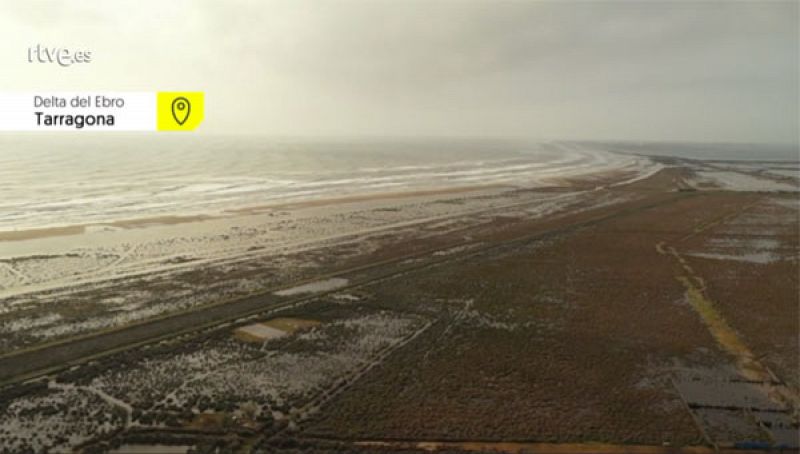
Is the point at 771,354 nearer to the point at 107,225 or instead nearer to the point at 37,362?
the point at 37,362

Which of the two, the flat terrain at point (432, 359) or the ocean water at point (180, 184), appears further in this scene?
the ocean water at point (180, 184)

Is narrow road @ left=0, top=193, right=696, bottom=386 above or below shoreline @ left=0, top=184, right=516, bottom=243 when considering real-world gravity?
below

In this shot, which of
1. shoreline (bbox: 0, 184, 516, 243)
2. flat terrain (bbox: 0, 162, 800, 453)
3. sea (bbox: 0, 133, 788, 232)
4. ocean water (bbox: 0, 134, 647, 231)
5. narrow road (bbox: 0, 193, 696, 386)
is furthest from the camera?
ocean water (bbox: 0, 134, 647, 231)

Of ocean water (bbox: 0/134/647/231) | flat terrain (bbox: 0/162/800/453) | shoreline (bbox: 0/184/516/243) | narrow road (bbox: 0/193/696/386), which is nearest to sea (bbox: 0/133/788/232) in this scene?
ocean water (bbox: 0/134/647/231)

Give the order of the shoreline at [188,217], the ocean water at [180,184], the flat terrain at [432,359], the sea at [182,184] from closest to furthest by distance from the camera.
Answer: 1. the flat terrain at [432,359]
2. the shoreline at [188,217]
3. the sea at [182,184]
4. the ocean water at [180,184]

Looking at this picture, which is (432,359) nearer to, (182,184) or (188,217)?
(188,217)

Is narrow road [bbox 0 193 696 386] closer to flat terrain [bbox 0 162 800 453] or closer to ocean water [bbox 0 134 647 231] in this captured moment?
flat terrain [bbox 0 162 800 453]

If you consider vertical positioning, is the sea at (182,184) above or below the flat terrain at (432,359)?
above

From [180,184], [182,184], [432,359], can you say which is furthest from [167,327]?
[180,184]

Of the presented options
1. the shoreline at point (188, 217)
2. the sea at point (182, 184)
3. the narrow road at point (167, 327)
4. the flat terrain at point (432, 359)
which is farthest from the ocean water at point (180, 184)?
the narrow road at point (167, 327)

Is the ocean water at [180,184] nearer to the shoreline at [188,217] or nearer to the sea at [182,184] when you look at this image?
the sea at [182,184]
